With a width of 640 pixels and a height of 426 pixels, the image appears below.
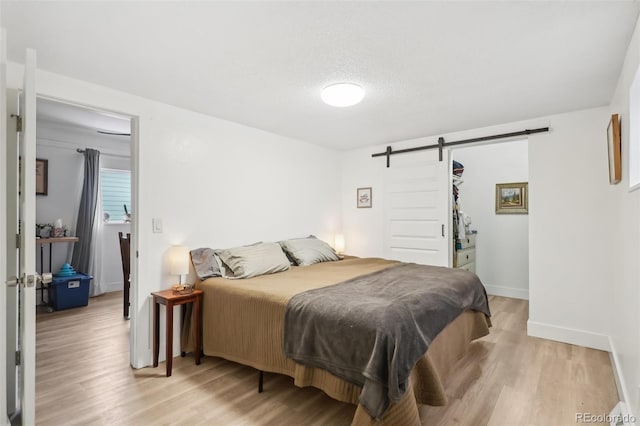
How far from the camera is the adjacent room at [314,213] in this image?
5.56ft

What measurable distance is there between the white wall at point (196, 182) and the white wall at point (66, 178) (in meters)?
2.76

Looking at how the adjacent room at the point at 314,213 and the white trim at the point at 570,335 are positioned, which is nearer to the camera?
the adjacent room at the point at 314,213

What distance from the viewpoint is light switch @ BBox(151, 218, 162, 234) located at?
2.80 meters

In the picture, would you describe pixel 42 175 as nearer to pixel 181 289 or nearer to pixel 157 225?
pixel 157 225

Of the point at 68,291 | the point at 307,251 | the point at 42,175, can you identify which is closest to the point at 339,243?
the point at 307,251

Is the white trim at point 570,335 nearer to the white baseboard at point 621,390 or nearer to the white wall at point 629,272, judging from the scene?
the white baseboard at point 621,390

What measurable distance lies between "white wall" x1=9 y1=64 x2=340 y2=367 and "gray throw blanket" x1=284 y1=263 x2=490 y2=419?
1.47m

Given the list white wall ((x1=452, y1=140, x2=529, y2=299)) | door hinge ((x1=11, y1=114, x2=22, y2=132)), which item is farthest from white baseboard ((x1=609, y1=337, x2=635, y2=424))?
door hinge ((x1=11, y1=114, x2=22, y2=132))

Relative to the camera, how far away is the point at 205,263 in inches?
116

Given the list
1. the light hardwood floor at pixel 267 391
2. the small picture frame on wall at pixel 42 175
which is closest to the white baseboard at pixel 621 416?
the light hardwood floor at pixel 267 391

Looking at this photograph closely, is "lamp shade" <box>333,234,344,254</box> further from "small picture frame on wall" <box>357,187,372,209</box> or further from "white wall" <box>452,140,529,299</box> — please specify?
"white wall" <box>452,140,529,299</box>

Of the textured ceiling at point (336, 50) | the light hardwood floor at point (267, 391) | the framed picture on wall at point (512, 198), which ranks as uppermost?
the textured ceiling at point (336, 50)

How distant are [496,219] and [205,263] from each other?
4487 millimetres

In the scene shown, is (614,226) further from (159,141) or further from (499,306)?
(159,141)
